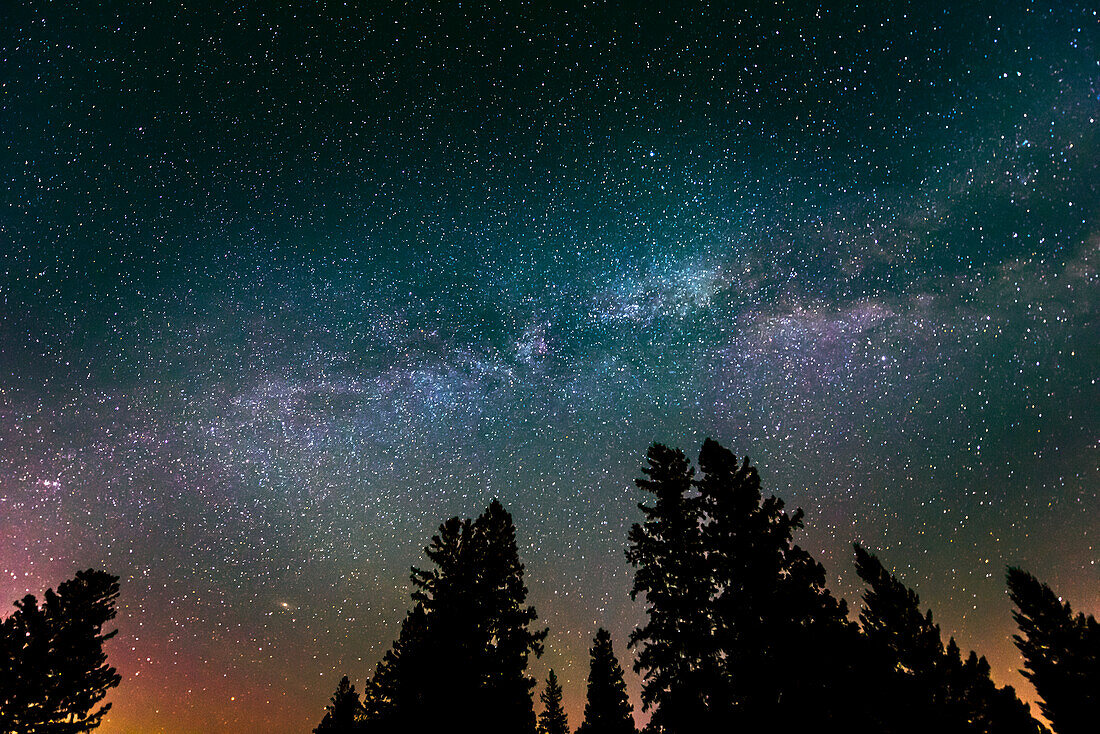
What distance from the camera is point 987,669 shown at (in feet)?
49.0

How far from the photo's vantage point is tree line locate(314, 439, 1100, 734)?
31.3 feet

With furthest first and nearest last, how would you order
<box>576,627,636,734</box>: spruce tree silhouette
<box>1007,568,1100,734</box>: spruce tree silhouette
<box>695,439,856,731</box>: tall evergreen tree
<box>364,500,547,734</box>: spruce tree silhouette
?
<box>576,627,636,734</box>: spruce tree silhouette, <box>1007,568,1100,734</box>: spruce tree silhouette, <box>364,500,547,734</box>: spruce tree silhouette, <box>695,439,856,731</box>: tall evergreen tree

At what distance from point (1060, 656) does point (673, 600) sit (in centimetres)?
1899

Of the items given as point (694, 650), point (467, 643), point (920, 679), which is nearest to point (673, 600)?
point (694, 650)

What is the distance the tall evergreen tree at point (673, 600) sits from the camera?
10.3 metres

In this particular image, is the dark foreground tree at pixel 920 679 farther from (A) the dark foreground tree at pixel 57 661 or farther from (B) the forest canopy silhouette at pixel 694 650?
(A) the dark foreground tree at pixel 57 661

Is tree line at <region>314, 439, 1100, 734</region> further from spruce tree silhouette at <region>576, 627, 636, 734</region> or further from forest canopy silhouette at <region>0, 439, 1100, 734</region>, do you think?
spruce tree silhouette at <region>576, 627, 636, 734</region>

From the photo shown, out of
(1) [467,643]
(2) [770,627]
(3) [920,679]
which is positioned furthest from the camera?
(3) [920,679]

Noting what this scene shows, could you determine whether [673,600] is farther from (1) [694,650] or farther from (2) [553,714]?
(2) [553,714]

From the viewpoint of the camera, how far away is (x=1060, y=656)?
17.1 meters

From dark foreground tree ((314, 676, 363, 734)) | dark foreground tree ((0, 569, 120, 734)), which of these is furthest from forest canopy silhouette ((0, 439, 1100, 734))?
dark foreground tree ((314, 676, 363, 734))

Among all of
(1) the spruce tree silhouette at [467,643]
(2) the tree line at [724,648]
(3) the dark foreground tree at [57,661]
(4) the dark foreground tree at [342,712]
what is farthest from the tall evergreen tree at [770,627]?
(4) the dark foreground tree at [342,712]

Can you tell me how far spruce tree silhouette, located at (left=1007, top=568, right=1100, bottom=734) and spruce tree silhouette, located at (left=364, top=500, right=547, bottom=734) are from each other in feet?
66.1

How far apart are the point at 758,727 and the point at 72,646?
19.5 meters
